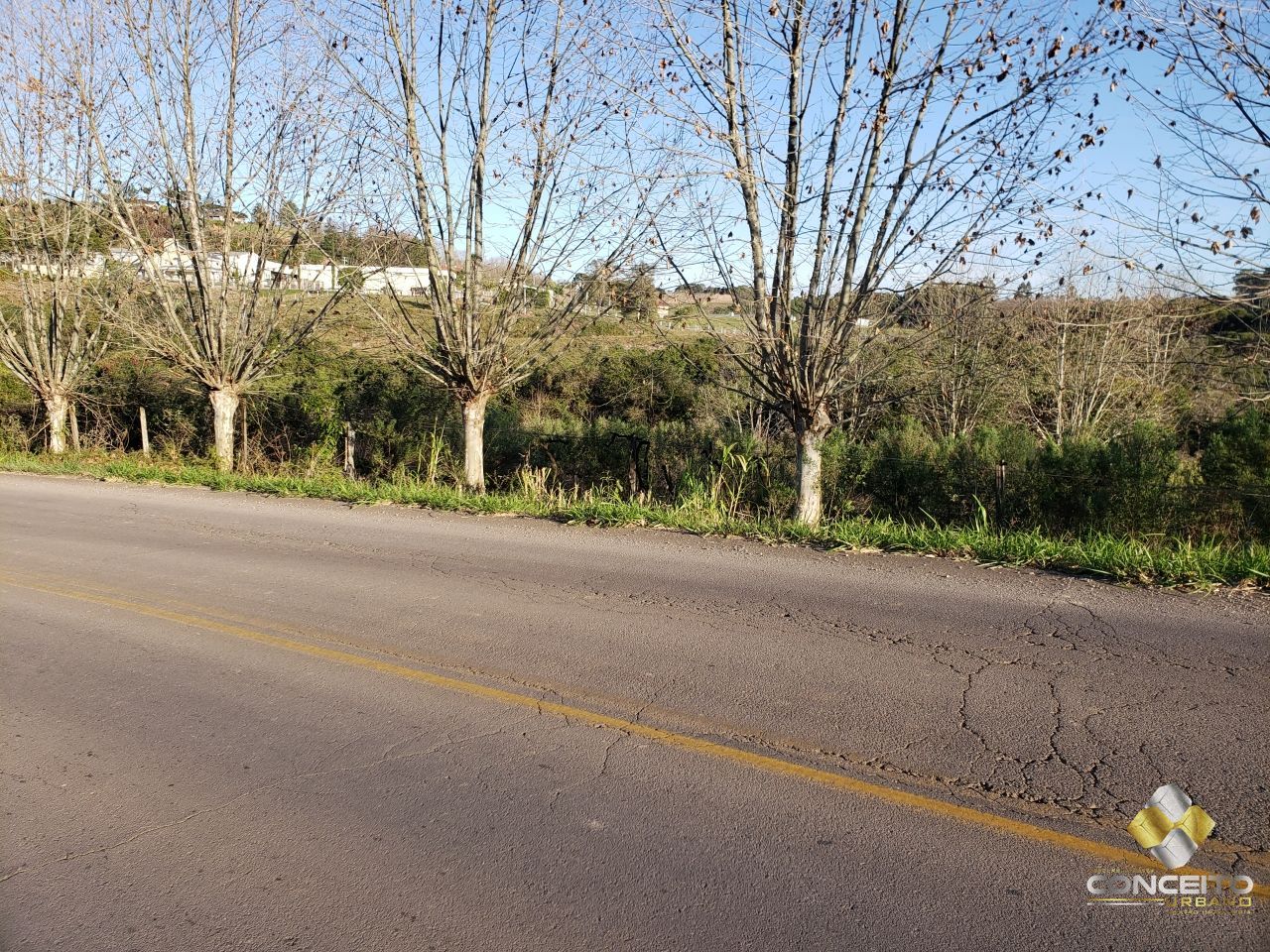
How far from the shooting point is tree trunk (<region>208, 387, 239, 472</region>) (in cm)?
1823

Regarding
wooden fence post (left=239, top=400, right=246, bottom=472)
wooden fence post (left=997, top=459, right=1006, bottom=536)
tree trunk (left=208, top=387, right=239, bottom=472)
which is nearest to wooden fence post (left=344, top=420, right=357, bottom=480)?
wooden fence post (left=239, top=400, right=246, bottom=472)

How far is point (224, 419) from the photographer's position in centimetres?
1841

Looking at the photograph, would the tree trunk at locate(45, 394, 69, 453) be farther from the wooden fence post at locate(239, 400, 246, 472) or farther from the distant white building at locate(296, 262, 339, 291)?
the distant white building at locate(296, 262, 339, 291)

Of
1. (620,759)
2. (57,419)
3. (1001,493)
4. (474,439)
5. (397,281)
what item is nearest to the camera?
(620,759)

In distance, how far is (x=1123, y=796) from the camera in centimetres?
418

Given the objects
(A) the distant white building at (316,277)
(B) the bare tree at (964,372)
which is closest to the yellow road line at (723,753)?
(B) the bare tree at (964,372)

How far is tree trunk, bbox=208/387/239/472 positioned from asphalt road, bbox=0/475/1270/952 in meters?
10.1

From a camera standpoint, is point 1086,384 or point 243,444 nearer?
point 243,444

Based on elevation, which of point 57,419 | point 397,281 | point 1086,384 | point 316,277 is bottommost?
point 57,419

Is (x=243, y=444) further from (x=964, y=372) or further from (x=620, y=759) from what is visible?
(x=620, y=759)

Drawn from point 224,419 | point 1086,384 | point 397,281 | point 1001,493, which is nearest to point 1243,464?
point 1001,493

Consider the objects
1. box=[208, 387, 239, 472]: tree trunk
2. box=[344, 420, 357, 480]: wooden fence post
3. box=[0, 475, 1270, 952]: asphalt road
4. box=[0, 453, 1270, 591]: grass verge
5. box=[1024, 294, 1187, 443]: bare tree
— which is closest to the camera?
box=[0, 475, 1270, 952]: asphalt road

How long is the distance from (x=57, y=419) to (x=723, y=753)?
22.4 meters

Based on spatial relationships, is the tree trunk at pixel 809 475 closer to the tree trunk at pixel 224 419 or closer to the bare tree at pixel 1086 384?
the bare tree at pixel 1086 384
